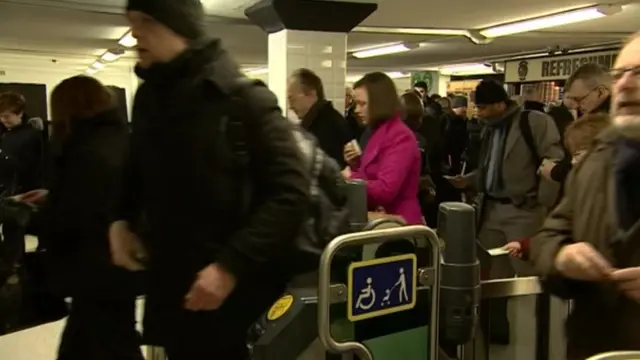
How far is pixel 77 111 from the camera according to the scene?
7.75 ft

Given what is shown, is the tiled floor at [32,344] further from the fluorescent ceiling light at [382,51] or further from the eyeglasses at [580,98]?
the fluorescent ceiling light at [382,51]

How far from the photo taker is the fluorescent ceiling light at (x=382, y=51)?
10018 mm

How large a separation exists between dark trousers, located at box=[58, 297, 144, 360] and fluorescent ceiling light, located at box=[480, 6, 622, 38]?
17.4 feet

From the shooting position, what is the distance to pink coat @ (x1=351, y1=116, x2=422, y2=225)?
3.06 metres

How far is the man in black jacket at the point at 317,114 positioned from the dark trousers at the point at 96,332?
5.26 feet

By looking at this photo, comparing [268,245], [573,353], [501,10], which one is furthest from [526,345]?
[501,10]

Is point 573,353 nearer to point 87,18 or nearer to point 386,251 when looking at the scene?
point 386,251

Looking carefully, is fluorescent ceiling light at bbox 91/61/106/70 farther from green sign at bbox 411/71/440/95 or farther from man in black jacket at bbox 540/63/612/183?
man in black jacket at bbox 540/63/612/183

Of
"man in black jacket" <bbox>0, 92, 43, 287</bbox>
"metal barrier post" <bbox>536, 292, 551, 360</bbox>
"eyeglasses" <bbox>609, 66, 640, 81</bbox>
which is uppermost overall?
"eyeglasses" <bbox>609, 66, 640, 81</bbox>

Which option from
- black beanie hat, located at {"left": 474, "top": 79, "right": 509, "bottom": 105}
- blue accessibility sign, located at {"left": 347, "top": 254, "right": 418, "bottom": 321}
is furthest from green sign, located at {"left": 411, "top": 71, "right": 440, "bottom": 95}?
blue accessibility sign, located at {"left": 347, "top": 254, "right": 418, "bottom": 321}

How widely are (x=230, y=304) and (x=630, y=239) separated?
84cm

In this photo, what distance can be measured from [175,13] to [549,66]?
1089 cm

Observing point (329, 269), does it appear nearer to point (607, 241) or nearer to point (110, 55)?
point (607, 241)

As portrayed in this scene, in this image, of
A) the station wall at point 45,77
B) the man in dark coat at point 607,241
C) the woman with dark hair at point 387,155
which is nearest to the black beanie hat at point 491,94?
the woman with dark hair at point 387,155
